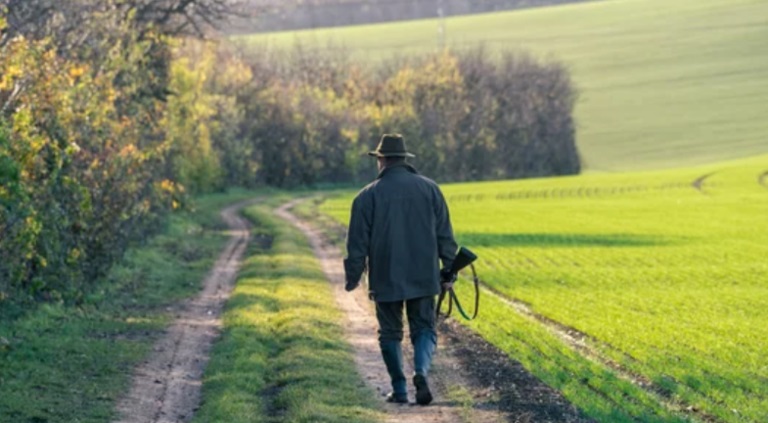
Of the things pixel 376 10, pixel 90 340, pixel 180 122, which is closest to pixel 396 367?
pixel 90 340

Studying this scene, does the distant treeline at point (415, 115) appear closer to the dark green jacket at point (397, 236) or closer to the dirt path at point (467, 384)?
the dirt path at point (467, 384)

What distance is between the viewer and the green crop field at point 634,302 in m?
15.6

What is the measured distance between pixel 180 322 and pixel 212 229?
95.0ft

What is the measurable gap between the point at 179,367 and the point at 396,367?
438cm

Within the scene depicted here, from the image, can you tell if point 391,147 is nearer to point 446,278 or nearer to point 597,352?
point 446,278

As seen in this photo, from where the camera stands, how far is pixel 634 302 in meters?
27.0

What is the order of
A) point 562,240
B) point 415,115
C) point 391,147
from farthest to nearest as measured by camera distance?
point 415,115 < point 562,240 < point 391,147

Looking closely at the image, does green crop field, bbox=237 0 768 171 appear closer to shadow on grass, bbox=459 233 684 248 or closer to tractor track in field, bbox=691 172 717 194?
tractor track in field, bbox=691 172 717 194

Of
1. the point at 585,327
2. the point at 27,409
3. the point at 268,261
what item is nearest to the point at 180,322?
the point at 585,327

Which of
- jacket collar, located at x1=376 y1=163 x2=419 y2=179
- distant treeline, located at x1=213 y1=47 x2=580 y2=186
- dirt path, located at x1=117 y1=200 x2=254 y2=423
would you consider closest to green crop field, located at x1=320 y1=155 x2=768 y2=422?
jacket collar, located at x1=376 y1=163 x2=419 y2=179

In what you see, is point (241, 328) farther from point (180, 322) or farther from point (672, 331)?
point (672, 331)

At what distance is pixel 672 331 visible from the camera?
21.8 meters

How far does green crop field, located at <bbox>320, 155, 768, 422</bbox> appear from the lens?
15641 millimetres

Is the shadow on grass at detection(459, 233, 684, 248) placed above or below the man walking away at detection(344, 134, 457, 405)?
below
